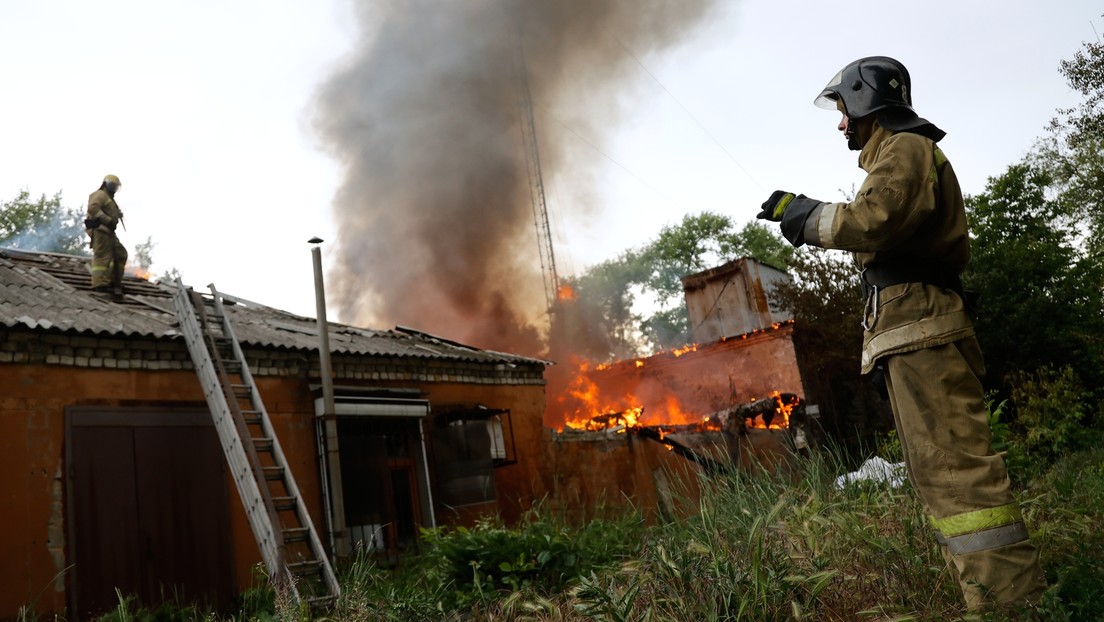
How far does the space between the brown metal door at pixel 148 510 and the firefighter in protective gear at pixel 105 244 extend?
256 cm

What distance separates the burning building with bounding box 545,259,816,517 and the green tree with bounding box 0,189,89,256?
19.6 metres

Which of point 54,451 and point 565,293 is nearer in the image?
point 54,451

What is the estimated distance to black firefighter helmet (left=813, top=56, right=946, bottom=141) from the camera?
3447 mm

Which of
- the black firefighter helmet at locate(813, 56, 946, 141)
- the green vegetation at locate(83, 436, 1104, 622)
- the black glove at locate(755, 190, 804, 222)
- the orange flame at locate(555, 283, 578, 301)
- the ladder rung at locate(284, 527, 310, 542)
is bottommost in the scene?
the green vegetation at locate(83, 436, 1104, 622)

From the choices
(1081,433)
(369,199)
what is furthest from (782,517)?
(369,199)

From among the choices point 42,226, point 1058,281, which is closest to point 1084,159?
point 1058,281

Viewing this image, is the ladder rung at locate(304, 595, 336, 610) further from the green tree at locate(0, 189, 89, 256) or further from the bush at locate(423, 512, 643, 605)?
the green tree at locate(0, 189, 89, 256)

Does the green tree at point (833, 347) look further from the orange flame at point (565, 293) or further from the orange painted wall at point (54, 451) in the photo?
the orange painted wall at point (54, 451)

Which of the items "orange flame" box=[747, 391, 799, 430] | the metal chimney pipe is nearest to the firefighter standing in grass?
the metal chimney pipe

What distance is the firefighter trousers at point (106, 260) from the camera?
989cm

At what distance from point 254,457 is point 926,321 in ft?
20.0

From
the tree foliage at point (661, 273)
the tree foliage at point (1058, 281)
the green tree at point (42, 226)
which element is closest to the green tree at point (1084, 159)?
the tree foliage at point (1058, 281)

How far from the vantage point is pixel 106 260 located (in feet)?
32.7

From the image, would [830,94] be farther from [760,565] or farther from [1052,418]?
[1052,418]
